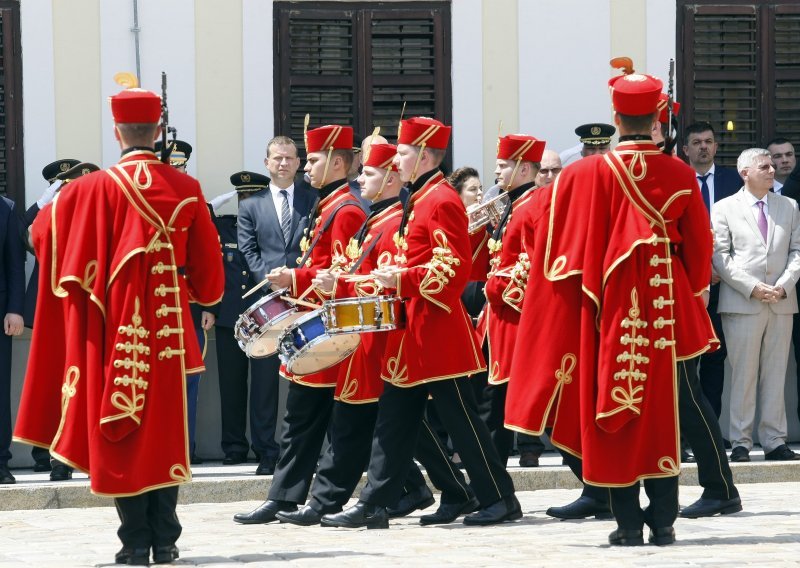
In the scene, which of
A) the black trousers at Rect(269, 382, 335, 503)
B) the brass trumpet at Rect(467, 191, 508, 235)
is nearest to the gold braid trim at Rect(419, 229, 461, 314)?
the black trousers at Rect(269, 382, 335, 503)

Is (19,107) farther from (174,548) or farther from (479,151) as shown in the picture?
(174,548)

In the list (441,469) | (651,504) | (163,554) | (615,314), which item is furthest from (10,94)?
(651,504)

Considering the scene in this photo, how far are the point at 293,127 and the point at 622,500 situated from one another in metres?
6.42

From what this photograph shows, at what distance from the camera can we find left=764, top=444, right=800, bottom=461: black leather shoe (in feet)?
41.9

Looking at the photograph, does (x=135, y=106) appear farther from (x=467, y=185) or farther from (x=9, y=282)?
(x=467, y=185)

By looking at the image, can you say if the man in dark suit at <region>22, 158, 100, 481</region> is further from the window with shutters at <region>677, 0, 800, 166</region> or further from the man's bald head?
the window with shutters at <region>677, 0, 800, 166</region>

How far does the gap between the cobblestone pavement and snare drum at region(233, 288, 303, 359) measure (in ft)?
3.12

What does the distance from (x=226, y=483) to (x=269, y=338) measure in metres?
2.93

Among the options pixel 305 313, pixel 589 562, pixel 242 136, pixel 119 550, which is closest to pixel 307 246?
pixel 305 313

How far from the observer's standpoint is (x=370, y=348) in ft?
32.2

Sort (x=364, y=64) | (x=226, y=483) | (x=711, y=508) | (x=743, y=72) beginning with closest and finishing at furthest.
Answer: (x=711, y=508) → (x=226, y=483) → (x=364, y=64) → (x=743, y=72)

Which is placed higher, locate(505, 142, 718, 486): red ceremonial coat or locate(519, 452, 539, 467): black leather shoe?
locate(505, 142, 718, 486): red ceremonial coat

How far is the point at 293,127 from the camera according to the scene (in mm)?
14156

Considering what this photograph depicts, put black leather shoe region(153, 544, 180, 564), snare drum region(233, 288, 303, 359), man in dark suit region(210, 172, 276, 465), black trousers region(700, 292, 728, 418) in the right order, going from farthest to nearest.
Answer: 1. man in dark suit region(210, 172, 276, 465)
2. black trousers region(700, 292, 728, 418)
3. snare drum region(233, 288, 303, 359)
4. black leather shoe region(153, 544, 180, 564)
